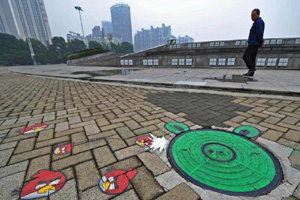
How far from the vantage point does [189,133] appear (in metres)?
1.96

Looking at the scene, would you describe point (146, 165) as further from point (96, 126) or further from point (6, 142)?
point (6, 142)

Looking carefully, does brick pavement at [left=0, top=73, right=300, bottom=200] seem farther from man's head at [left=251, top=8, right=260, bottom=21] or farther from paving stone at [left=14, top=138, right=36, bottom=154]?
man's head at [left=251, top=8, right=260, bottom=21]

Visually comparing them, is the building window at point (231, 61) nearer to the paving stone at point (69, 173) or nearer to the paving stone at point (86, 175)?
the paving stone at point (86, 175)

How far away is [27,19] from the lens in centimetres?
8738

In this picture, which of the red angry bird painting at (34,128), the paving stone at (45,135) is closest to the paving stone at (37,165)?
the paving stone at (45,135)

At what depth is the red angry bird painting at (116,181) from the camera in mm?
1150

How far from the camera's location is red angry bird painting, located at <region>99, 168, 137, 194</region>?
1150 millimetres

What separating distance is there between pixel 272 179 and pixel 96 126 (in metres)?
2.26

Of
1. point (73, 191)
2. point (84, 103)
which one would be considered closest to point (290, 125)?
point (73, 191)

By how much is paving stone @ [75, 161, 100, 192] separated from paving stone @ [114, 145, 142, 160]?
27 cm

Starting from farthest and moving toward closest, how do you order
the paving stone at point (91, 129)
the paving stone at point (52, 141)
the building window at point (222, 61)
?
the building window at point (222, 61), the paving stone at point (91, 129), the paving stone at point (52, 141)

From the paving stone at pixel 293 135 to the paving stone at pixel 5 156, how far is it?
11.2 feet

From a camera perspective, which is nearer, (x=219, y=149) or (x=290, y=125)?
(x=219, y=149)

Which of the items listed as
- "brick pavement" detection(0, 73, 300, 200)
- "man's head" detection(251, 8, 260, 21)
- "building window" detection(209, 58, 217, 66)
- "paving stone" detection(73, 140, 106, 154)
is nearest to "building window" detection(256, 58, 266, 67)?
"building window" detection(209, 58, 217, 66)
